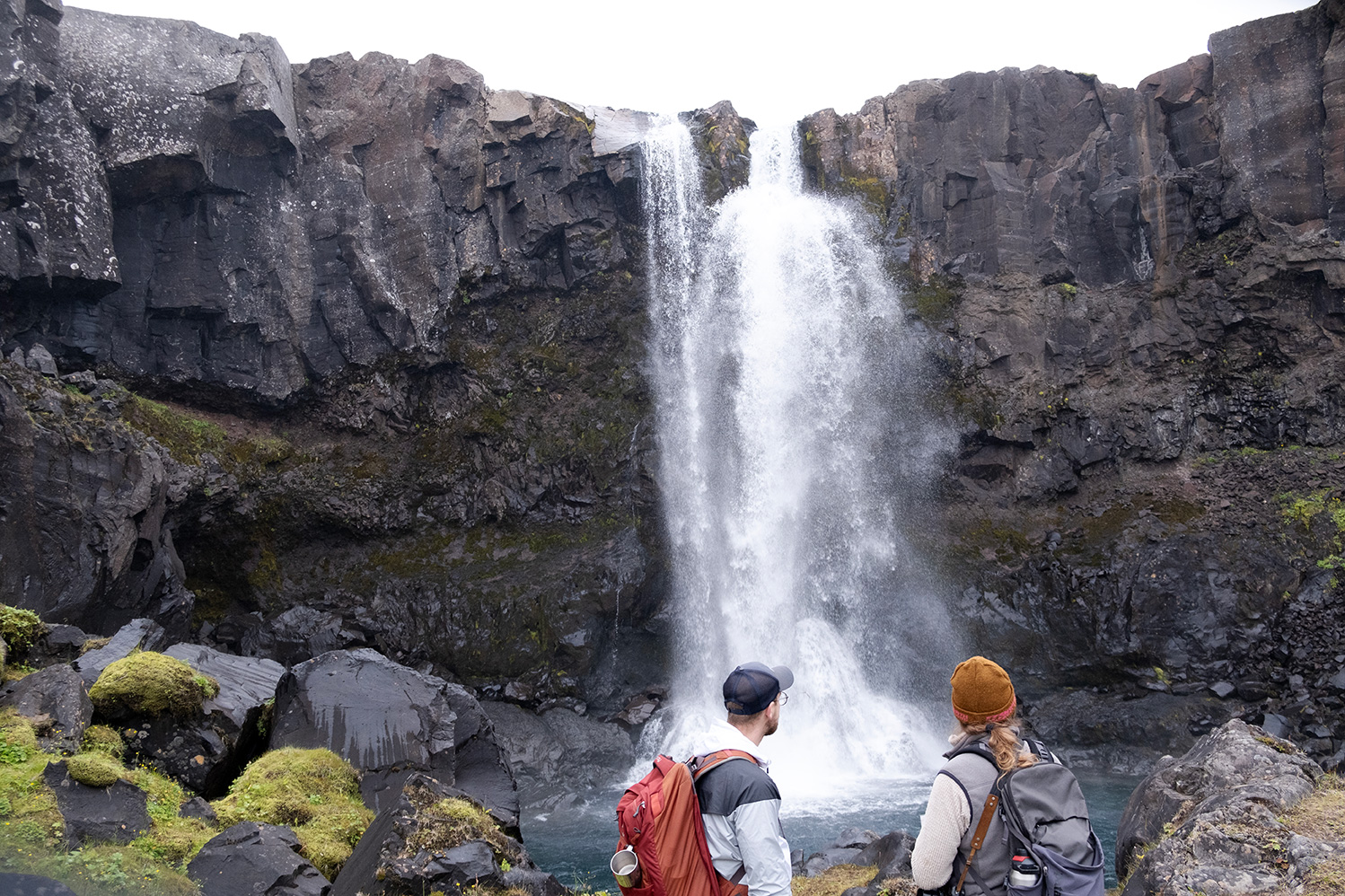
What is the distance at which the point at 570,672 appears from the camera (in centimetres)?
1934

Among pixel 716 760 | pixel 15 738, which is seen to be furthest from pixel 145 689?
pixel 716 760

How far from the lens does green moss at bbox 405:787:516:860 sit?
21.0 ft

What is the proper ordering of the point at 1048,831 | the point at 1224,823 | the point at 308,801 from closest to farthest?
the point at 1048,831, the point at 1224,823, the point at 308,801

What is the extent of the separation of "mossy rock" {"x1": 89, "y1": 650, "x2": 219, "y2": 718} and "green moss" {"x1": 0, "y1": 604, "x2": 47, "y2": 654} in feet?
3.59

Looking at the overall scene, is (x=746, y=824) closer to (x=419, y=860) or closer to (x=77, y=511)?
(x=419, y=860)

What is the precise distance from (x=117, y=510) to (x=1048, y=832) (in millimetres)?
16127

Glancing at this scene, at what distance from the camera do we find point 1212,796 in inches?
282

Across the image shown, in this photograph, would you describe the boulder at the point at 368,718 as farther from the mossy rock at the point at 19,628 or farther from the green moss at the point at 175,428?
the green moss at the point at 175,428

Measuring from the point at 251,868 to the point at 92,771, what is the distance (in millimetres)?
1624

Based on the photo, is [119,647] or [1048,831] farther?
[119,647]

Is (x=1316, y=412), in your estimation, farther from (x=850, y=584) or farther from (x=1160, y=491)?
(x=850, y=584)

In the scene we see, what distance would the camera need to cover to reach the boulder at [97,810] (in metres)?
6.21

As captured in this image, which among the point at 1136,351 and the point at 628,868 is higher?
the point at 1136,351

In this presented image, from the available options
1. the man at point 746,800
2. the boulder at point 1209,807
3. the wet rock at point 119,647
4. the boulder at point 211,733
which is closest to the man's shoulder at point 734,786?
the man at point 746,800
